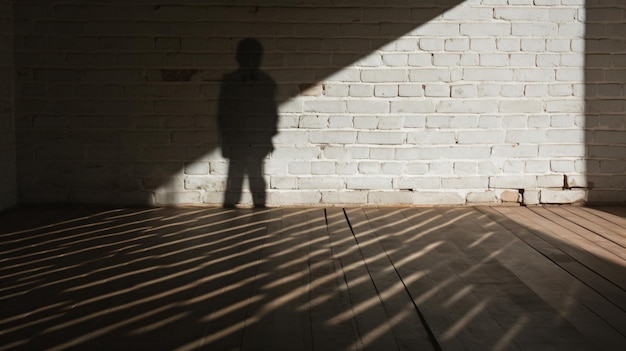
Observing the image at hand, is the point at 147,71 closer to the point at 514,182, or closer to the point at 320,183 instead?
the point at 320,183

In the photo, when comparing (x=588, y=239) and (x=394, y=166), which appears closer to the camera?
(x=588, y=239)

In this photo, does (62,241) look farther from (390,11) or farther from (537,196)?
(537,196)

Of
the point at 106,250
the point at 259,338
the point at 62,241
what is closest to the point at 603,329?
the point at 259,338

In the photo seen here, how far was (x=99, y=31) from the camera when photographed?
5.75m

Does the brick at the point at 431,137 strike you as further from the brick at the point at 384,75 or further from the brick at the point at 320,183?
the brick at the point at 320,183

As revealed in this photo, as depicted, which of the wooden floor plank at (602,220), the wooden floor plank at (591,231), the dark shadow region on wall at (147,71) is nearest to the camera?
the wooden floor plank at (591,231)

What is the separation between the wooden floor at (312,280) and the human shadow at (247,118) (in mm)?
381

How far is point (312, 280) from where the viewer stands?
369 cm

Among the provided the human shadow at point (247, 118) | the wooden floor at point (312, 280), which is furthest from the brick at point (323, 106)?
the wooden floor at point (312, 280)

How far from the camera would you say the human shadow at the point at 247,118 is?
5.81 m

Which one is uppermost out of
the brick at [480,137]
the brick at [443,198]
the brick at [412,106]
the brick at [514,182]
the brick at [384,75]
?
the brick at [384,75]

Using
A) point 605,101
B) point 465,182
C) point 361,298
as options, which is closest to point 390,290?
point 361,298

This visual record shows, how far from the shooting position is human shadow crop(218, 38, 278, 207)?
5812mm

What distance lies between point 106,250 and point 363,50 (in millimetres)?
2732
